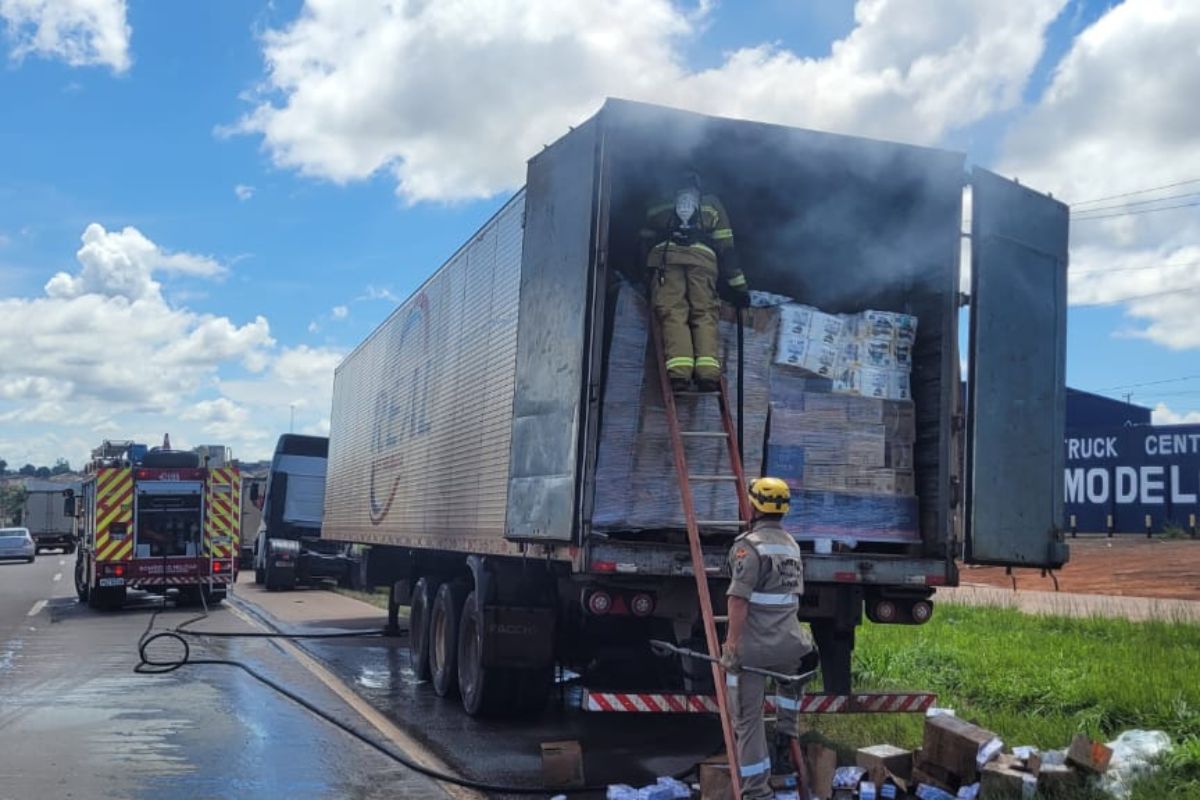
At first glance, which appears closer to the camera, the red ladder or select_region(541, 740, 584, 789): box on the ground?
the red ladder

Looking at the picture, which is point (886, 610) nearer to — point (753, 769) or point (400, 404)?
point (753, 769)

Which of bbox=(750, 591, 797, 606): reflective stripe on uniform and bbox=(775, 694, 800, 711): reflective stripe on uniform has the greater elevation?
bbox=(750, 591, 797, 606): reflective stripe on uniform

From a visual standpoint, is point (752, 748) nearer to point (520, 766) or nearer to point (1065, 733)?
point (520, 766)

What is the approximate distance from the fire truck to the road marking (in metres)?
6.24

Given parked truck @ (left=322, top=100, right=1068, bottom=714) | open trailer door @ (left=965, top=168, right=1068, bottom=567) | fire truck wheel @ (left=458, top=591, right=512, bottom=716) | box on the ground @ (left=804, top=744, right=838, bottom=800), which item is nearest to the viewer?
box on the ground @ (left=804, top=744, right=838, bottom=800)

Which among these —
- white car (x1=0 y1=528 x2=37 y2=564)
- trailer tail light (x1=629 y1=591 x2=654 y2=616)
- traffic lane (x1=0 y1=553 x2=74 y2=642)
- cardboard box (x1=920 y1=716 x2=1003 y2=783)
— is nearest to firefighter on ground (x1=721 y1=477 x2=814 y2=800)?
cardboard box (x1=920 y1=716 x2=1003 y2=783)

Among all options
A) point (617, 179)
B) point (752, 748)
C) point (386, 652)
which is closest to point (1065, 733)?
point (752, 748)

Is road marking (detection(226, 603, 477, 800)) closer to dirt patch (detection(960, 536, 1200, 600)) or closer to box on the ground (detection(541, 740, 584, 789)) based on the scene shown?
box on the ground (detection(541, 740, 584, 789))

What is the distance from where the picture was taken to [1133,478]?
113ft

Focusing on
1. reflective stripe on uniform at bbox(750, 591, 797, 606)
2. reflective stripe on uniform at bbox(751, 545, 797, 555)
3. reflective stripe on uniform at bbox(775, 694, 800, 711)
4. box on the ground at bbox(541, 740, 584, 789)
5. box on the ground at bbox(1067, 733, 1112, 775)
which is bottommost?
box on the ground at bbox(541, 740, 584, 789)

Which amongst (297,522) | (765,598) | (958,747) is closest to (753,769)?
(765,598)

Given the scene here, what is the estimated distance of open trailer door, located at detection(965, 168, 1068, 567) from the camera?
7.24 m

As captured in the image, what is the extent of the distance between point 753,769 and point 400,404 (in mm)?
8037

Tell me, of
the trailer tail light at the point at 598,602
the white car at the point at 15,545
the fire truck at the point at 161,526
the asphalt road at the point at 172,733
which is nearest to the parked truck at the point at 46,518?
the white car at the point at 15,545
